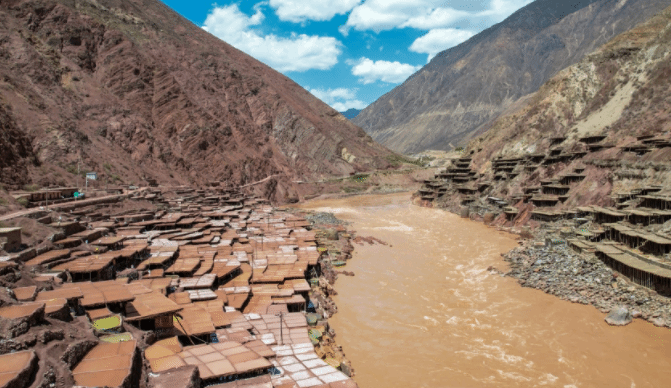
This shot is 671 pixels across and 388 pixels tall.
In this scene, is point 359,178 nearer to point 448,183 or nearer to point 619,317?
point 448,183

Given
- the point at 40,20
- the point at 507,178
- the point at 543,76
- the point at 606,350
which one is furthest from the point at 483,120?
the point at 606,350

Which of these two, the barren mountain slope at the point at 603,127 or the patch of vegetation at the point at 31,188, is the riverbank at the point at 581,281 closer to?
the barren mountain slope at the point at 603,127

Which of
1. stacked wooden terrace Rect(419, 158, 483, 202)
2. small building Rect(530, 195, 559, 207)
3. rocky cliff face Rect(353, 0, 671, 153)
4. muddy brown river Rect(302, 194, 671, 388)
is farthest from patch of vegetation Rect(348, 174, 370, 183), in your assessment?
rocky cliff face Rect(353, 0, 671, 153)

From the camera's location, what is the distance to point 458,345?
43.0ft

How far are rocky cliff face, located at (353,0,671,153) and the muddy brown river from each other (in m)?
122

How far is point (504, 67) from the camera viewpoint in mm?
164625

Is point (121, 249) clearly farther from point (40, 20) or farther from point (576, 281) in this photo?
point (40, 20)

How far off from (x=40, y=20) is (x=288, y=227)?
42.6 meters

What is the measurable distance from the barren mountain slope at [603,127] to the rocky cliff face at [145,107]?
96.3ft

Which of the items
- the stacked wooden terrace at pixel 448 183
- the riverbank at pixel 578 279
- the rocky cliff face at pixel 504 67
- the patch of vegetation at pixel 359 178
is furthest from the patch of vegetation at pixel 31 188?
the rocky cliff face at pixel 504 67

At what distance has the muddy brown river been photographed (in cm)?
1145

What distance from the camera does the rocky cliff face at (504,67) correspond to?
14450cm

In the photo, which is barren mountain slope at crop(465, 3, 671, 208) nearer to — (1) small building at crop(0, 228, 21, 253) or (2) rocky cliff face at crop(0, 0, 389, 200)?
(2) rocky cliff face at crop(0, 0, 389, 200)

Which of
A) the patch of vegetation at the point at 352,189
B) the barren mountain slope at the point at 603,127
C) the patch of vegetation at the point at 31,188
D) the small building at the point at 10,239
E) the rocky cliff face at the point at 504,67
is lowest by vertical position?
the patch of vegetation at the point at 352,189
